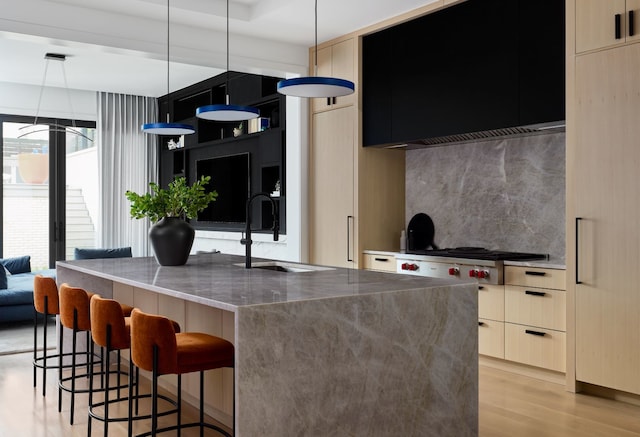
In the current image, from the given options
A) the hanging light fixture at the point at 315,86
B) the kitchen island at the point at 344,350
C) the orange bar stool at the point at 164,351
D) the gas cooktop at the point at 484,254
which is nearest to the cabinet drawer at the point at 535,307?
the gas cooktop at the point at 484,254

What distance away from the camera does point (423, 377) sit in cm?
302

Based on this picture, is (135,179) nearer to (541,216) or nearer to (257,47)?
(257,47)

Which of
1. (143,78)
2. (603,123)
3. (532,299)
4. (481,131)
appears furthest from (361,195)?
(143,78)

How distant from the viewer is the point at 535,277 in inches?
180

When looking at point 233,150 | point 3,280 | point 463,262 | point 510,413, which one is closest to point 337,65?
point 233,150

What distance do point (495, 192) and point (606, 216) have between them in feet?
4.72

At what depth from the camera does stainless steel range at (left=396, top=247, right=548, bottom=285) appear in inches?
189

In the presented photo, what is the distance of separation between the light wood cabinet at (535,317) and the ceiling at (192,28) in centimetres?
239

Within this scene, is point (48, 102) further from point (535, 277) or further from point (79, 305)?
point (535, 277)

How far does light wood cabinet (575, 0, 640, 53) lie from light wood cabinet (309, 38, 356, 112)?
237cm

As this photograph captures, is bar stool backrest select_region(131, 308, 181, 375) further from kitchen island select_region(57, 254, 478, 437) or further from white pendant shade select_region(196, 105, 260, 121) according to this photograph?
white pendant shade select_region(196, 105, 260, 121)

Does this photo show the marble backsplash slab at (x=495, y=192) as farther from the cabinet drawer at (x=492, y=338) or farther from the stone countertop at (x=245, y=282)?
the stone countertop at (x=245, y=282)

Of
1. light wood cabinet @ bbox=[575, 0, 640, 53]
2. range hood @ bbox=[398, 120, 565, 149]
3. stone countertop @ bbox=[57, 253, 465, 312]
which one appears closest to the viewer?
stone countertop @ bbox=[57, 253, 465, 312]

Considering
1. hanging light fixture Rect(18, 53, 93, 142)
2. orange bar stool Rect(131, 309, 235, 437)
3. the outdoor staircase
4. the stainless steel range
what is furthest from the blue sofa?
orange bar stool Rect(131, 309, 235, 437)
